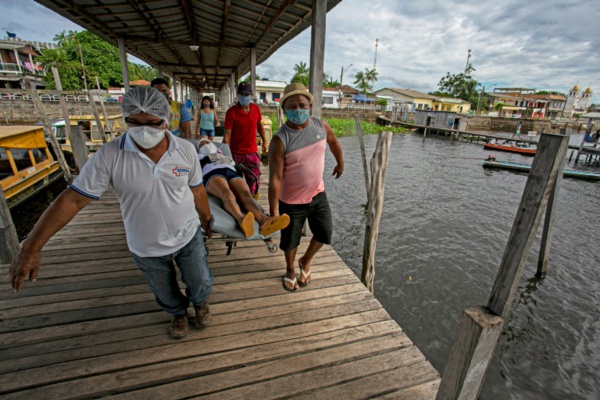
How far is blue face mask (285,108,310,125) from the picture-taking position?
2572 mm

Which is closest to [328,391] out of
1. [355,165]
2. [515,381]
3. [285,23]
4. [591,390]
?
[515,381]

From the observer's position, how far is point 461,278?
6.37 meters

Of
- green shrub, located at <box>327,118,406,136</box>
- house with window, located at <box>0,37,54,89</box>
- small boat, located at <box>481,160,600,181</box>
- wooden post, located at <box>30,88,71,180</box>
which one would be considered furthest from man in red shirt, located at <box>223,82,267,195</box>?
house with window, located at <box>0,37,54,89</box>

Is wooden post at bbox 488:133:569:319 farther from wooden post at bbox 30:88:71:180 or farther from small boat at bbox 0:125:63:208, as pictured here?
wooden post at bbox 30:88:71:180

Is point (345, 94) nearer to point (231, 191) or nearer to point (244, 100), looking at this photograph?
point (244, 100)

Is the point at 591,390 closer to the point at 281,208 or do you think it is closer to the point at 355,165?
the point at 281,208

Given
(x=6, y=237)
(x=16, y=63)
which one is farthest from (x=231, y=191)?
(x=16, y=63)

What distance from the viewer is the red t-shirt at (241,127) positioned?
4.21 m

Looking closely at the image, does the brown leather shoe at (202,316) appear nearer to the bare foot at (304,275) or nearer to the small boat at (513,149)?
the bare foot at (304,275)

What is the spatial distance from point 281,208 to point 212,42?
781 cm

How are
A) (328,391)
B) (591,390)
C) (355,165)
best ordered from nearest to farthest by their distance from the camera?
(328,391), (591,390), (355,165)

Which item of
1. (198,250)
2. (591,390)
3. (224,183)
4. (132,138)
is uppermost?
(132,138)

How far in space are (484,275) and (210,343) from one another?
650cm

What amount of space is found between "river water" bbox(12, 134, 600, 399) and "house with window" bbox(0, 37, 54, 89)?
32.8 m
